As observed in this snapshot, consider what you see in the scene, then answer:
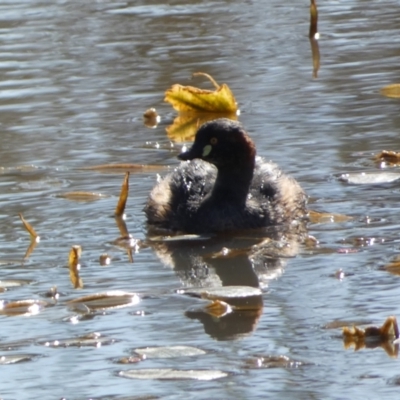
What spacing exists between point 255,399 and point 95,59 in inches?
365

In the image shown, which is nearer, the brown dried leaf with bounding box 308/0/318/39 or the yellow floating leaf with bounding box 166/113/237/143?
the yellow floating leaf with bounding box 166/113/237/143

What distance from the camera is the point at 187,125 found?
10.9 metres

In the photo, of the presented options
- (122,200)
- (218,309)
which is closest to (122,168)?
(122,200)

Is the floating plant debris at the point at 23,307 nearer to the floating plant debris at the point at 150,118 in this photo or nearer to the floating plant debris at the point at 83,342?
the floating plant debris at the point at 83,342

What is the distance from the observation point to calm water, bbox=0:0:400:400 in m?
5.39

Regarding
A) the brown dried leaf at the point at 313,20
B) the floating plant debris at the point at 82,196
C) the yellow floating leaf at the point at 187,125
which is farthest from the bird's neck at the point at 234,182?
the brown dried leaf at the point at 313,20

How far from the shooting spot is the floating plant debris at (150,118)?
11016 mm

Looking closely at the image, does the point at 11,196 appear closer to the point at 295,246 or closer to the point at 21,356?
the point at 295,246

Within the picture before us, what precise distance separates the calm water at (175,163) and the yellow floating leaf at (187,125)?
0.13 metres

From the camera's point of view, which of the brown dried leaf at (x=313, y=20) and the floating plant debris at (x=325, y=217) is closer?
the floating plant debris at (x=325, y=217)

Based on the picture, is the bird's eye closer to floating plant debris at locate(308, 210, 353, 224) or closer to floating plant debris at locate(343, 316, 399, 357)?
floating plant debris at locate(308, 210, 353, 224)

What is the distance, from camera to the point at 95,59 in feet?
45.4

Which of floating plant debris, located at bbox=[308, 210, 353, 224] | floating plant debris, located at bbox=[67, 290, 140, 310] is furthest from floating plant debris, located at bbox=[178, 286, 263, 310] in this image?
floating plant debris, located at bbox=[308, 210, 353, 224]

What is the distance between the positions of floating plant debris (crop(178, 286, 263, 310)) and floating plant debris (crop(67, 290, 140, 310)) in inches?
12.8
